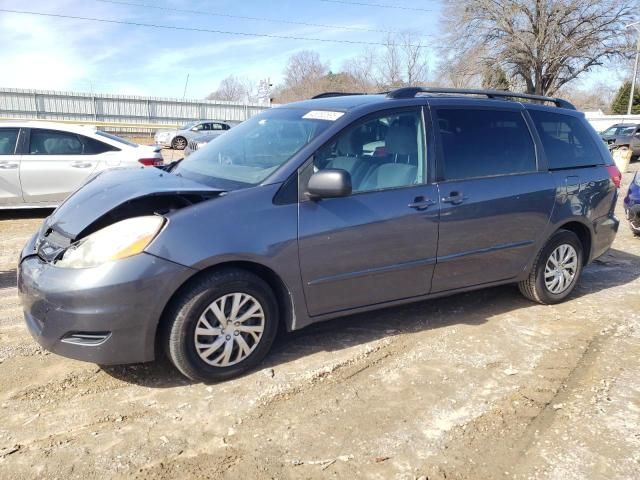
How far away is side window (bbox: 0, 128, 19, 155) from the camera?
7891 mm

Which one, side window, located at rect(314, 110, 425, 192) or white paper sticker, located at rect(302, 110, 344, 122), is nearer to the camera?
side window, located at rect(314, 110, 425, 192)

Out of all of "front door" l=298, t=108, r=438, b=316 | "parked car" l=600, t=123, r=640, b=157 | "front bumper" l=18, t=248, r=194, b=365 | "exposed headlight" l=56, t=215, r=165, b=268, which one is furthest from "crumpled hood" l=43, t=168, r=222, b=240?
"parked car" l=600, t=123, r=640, b=157

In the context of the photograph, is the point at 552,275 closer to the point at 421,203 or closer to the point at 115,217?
the point at 421,203

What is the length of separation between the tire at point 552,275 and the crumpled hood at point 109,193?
2.92m

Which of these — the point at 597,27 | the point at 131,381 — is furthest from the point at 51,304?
the point at 597,27

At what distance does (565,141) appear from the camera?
4.88 meters

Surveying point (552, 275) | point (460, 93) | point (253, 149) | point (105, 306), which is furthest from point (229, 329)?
point (552, 275)

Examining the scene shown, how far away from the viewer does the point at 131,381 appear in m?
3.37

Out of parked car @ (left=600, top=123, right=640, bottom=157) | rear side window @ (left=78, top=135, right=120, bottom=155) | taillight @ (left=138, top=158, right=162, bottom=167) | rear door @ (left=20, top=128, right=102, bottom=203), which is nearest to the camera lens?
rear door @ (left=20, top=128, right=102, bottom=203)

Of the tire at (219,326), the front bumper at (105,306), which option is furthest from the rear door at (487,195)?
the front bumper at (105,306)

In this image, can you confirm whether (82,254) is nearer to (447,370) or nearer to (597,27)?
(447,370)

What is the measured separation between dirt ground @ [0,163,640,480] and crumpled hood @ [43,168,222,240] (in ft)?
3.11

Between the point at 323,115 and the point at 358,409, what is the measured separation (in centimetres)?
204

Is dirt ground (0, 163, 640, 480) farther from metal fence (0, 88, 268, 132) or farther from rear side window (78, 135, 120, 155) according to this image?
metal fence (0, 88, 268, 132)
